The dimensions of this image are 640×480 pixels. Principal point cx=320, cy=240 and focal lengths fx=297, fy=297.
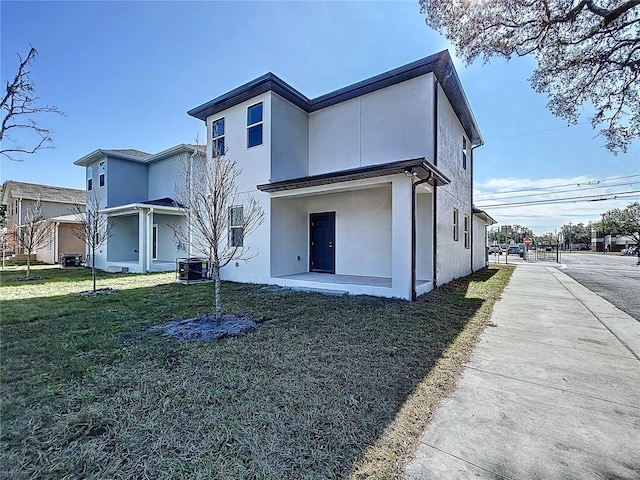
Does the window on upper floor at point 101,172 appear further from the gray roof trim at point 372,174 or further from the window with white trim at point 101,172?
the gray roof trim at point 372,174

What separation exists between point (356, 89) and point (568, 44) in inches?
219

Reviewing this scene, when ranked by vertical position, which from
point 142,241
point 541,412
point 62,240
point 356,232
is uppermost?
point 356,232

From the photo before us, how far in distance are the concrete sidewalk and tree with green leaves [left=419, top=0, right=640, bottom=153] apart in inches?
239

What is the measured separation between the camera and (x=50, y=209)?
80.5 feet

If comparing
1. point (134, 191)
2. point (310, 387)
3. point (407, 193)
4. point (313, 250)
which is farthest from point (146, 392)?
point (134, 191)

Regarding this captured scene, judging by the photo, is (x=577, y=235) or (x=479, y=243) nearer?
(x=479, y=243)

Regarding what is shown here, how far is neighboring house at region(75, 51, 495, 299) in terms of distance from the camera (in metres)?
8.42


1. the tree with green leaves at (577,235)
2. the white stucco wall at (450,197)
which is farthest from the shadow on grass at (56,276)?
the tree with green leaves at (577,235)

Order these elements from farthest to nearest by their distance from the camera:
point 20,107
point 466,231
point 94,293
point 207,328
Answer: point 466,231, point 94,293, point 20,107, point 207,328

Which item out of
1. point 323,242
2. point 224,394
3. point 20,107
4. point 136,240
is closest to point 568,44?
point 323,242

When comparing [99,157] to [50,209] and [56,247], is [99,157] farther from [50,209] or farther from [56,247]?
[50,209]

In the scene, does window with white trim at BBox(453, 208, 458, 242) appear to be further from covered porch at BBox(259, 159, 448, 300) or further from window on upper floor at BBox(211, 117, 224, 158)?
window on upper floor at BBox(211, 117, 224, 158)

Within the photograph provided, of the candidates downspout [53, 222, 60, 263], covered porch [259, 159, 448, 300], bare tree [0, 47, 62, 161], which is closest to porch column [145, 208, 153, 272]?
bare tree [0, 47, 62, 161]

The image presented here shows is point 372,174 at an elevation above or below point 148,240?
above
